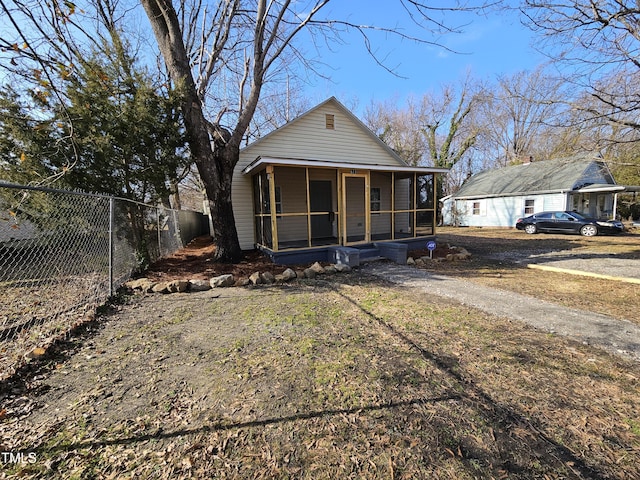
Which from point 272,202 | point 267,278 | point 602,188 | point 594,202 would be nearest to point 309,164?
point 272,202

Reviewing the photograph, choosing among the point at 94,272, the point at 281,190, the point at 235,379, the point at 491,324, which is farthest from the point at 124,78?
the point at 491,324

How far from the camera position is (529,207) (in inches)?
741

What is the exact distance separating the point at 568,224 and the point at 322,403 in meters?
17.9

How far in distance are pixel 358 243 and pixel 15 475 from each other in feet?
26.2

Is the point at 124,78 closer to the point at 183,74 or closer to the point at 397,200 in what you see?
the point at 183,74

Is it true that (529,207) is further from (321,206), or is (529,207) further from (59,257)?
(59,257)

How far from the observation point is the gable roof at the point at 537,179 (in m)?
17.0

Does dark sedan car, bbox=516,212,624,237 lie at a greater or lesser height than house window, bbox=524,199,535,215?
lesser

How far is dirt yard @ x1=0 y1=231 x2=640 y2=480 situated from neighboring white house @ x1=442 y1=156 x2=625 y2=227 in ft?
58.8

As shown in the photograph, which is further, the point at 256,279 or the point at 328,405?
the point at 256,279

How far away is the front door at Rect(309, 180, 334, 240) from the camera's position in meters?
10.5

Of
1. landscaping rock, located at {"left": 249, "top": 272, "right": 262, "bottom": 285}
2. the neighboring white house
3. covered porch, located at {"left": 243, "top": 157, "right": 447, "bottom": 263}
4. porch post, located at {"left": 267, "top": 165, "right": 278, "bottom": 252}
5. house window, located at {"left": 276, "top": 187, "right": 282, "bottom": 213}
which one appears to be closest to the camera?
landscaping rock, located at {"left": 249, "top": 272, "right": 262, "bottom": 285}

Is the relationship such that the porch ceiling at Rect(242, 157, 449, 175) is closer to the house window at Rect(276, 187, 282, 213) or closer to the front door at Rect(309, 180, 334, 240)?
the house window at Rect(276, 187, 282, 213)

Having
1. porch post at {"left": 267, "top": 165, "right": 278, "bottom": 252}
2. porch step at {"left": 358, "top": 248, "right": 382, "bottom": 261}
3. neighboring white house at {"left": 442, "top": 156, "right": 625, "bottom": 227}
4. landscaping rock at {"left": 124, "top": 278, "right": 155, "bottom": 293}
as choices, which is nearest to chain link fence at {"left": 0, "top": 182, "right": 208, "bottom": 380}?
Result: landscaping rock at {"left": 124, "top": 278, "right": 155, "bottom": 293}
